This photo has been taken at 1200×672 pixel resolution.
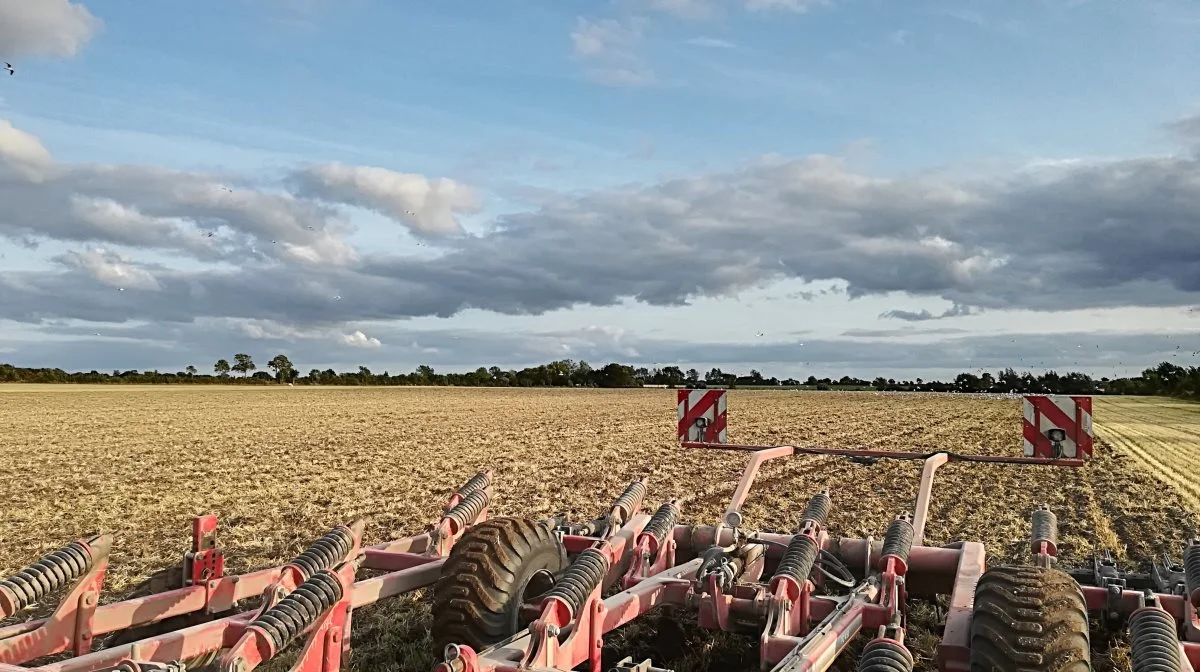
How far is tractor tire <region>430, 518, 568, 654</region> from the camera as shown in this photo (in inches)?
187

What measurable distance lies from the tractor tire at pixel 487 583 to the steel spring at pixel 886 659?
200cm

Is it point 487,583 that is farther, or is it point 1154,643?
point 487,583

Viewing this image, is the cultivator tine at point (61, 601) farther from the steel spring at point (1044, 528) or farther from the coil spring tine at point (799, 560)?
the steel spring at point (1044, 528)

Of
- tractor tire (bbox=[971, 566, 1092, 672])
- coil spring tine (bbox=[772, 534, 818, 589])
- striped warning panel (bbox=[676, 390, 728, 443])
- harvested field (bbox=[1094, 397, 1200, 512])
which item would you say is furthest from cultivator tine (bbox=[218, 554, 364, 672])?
harvested field (bbox=[1094, 397, 1200, 512])

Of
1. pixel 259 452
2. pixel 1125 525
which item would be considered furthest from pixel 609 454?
pixel 1125 525

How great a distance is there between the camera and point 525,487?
14891mm

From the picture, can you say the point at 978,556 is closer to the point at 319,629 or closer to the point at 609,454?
the point at 319,629

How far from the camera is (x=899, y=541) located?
5.40 m

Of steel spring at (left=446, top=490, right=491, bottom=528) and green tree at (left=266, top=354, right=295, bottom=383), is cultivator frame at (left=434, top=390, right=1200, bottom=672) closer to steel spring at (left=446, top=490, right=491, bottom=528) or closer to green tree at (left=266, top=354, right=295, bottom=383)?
steel spring at (left=446, top=490, right=491, bottom=528)

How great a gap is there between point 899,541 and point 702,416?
4.01m

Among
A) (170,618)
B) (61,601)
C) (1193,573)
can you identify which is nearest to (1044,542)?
(1193,573)

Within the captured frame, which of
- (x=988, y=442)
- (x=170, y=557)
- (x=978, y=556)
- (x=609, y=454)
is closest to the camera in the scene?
(x=978, y=556)

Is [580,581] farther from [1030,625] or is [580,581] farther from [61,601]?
[61,601]

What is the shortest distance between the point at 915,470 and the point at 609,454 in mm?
6598
